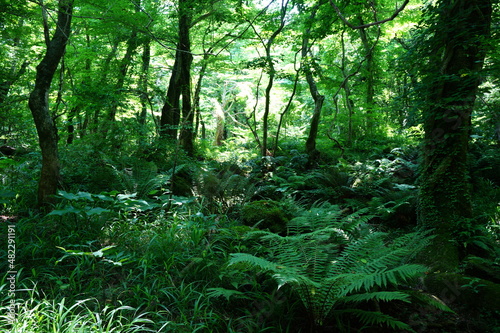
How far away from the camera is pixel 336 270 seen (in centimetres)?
246

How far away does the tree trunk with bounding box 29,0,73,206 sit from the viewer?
11.5ft

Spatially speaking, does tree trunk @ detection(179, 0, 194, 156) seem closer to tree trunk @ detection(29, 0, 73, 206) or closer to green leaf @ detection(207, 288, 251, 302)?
tree trunk @ detection(29, 0, 73, 206)

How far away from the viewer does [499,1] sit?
349 cm

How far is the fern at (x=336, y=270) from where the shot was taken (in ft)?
6.48

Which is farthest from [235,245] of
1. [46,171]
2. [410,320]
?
[46,171]

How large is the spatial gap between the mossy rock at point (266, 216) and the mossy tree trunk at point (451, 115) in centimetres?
176

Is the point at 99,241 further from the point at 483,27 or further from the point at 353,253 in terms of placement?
the point at 483,27

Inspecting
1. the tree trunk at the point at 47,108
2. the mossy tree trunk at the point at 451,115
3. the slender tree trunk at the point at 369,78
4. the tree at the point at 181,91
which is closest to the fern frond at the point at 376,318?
the mossy tree trunk at the point at 451,115

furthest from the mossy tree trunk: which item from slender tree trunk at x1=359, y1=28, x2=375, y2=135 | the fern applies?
slender tree trunk at x1=359, y1=28, x2=375, y2=135

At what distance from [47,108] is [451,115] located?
4835 millimetres

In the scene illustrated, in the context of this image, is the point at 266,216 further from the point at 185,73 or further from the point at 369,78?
the point at 369,78

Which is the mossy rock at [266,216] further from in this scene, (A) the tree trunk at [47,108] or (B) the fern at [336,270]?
(A) the tree trunk at [47,108]

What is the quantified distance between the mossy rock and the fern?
2.88 feet

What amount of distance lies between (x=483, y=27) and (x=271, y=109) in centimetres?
1042
